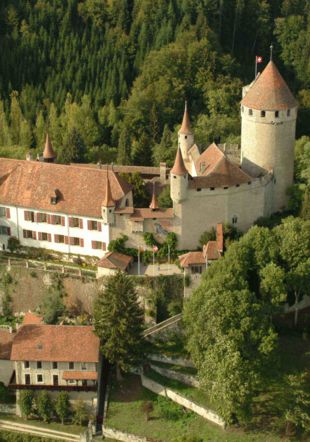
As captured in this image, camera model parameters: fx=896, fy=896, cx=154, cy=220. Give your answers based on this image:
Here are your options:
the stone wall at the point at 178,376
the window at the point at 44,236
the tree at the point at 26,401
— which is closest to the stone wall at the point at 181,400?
the stone wall at the point at 178,376

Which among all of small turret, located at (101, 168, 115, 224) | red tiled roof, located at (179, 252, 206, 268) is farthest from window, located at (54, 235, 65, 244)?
red tiled roof, located at (179, 252, 206, 268)

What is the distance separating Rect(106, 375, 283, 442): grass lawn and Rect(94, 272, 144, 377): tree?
222 cm

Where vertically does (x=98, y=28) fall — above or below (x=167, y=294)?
above

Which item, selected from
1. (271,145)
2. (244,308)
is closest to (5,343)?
(244,308)

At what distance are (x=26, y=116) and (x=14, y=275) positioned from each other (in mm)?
32414

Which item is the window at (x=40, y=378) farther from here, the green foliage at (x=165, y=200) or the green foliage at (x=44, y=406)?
the green foliage at (x=165, y=200)

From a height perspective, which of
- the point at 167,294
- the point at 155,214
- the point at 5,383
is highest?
the point at 155,214

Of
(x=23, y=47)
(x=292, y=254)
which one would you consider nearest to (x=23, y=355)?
(x=292, y=254)

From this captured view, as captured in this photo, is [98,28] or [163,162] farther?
[98,28]

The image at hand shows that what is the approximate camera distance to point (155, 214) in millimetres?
72562

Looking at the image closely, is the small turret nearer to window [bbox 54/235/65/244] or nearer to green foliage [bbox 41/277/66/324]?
window [bbox 54/235/65/244]

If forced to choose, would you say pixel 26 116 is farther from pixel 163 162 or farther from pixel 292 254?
pixel 292 254

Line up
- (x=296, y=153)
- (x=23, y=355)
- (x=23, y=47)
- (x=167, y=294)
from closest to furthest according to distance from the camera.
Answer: (x=23, y=355) → (x=167, y=294) → (x=296, y=153) → (x=23, y=47)

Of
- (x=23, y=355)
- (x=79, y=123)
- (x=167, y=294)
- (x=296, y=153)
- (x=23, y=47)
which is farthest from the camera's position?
(x=23, y=47)
